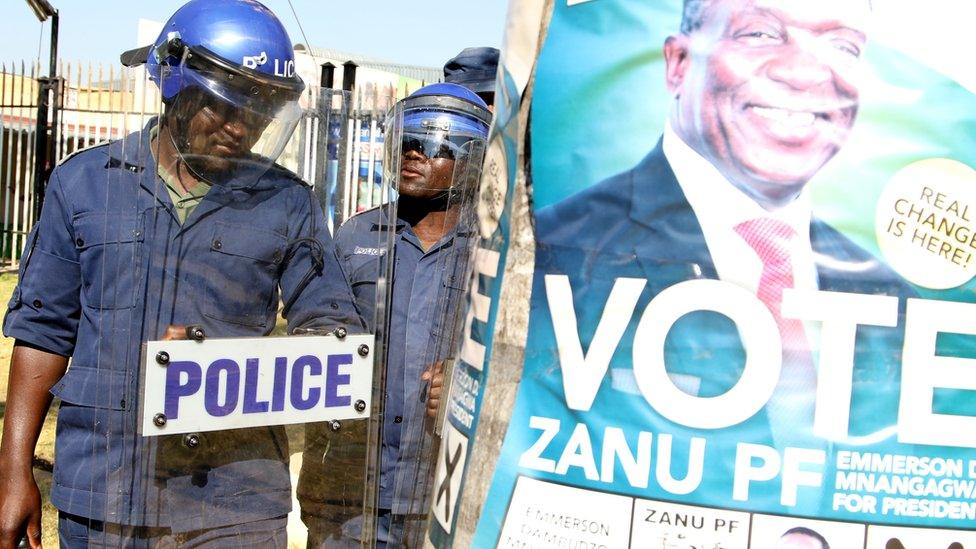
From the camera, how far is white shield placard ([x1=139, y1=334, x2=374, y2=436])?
2396 millimetres

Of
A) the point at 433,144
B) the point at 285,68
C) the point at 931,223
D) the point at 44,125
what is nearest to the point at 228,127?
the point at 285,68

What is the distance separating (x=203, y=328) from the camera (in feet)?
8.33

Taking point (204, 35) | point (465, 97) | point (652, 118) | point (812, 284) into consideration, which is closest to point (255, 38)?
point (204, 35)

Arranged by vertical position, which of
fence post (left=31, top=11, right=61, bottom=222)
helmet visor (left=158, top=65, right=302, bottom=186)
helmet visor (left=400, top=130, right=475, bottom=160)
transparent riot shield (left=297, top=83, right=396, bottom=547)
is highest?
fence post (left=31, top=11, right=61, bottom=222)

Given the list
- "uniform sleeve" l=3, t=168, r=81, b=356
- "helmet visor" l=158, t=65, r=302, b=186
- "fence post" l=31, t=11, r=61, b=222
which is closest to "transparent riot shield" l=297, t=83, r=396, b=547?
"helmet visor" l=158, t=65, r=302, b=186

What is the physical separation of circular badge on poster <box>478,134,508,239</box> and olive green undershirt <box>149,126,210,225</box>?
1043mm

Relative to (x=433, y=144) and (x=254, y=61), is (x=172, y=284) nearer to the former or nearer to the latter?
(x=254, y=61)

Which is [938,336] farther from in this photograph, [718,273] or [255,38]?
[255,38]

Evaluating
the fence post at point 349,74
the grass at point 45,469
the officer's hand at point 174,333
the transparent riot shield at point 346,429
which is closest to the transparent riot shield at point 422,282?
the transparent riot shield at point 346,429

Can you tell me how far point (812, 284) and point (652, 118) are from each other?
32 cm

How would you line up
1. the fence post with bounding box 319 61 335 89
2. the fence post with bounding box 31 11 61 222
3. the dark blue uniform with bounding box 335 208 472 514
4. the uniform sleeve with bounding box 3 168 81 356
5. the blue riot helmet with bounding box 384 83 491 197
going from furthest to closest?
1. the fence post with bounding box 31 11 61 222
2. the fence post with bounding box 319 61 335 89
3. the blue riot helmet with bounding box 384 83 491 197
4. the dark blue uniform with bounding box 335 208 472 514
5. the uniform sleeve with bounding box 3 168 81 356

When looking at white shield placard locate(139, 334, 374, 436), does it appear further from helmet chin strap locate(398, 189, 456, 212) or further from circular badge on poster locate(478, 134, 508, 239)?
helmet chin strap locate(398, 189, 456, 212)

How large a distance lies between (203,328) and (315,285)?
15.3 inches

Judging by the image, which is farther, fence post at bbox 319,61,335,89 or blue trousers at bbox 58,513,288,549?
fence post at bbox 319,61,335,89
